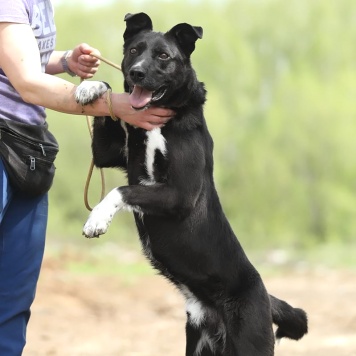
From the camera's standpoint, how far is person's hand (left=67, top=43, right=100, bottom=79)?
4.19 metres

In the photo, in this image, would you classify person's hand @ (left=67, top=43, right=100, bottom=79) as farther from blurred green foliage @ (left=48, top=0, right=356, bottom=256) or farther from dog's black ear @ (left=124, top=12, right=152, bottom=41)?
blurred green foliage @ (left=48, top=0, right=356, bottom=256)

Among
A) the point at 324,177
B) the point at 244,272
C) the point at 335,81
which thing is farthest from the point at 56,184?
the point at 244,272

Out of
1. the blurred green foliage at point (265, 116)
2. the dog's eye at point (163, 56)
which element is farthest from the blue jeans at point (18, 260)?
the blurred green foliage at point (265, 116)

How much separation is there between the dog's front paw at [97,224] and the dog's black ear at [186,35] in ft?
3.15

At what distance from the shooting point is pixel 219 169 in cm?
3234

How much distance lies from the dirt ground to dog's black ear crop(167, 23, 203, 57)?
10.2ft

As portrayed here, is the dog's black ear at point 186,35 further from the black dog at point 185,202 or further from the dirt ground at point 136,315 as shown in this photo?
the dirt ground at point 136,315

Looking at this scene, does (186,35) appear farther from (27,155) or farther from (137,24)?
(27,155)

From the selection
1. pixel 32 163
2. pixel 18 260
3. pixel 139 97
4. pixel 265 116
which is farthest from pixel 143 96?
pixel 265 116

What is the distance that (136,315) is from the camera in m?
10.7

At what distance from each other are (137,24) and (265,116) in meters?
30.0

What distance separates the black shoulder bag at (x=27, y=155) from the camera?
3.83 meters

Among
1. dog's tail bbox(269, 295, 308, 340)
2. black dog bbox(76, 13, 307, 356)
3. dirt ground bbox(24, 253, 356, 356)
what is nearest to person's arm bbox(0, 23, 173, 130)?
black dog bbox(76, 13, 307, 356)

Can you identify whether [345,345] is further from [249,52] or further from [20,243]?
[249,52]
